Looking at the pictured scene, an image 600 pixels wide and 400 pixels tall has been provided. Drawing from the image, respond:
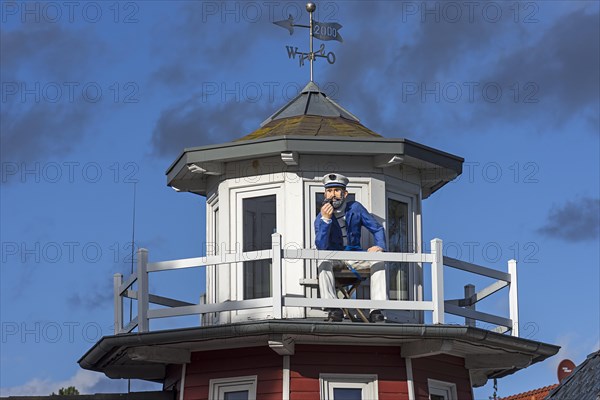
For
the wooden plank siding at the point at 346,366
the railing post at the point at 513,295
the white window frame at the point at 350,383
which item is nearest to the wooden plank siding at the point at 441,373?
the wooden plank siding at the point at 346,366

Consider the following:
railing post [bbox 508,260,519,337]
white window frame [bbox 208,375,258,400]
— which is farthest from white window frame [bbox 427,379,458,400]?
white window frame [bbox 208,375,258,400]

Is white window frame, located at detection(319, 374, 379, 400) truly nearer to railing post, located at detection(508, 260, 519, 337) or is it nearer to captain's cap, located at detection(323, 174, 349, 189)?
railing post, located at detection(508, 260, 519, 337)

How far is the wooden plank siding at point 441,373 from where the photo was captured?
24.6m

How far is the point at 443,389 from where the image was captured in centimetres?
2523

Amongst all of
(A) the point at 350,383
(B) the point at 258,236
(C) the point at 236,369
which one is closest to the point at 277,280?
(C) the point at 236,369

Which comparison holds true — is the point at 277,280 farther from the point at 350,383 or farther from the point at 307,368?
the point at 350,383

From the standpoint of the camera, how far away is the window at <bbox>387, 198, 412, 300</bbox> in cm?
2555

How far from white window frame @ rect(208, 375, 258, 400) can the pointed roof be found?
167 inches

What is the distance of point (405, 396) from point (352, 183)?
3.70 m

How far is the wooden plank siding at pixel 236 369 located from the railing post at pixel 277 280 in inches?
Result: 47.2

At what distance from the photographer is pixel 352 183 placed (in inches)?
1004

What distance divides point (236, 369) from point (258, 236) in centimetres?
245

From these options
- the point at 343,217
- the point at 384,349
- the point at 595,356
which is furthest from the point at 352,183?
the point at 595,356

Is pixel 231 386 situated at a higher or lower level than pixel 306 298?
lower
